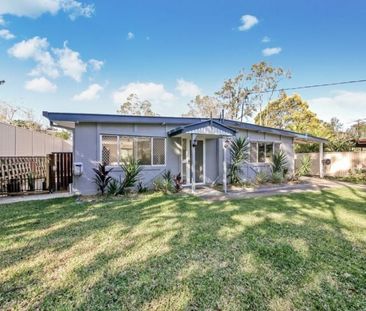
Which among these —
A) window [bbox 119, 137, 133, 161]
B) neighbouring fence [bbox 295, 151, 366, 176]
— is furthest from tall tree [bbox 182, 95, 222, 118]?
window [bbox 119, 137, 133, 161]

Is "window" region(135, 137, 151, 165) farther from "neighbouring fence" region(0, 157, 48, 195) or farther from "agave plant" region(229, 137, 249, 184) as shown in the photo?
"agave plant" region(229, 137, 249, 184)

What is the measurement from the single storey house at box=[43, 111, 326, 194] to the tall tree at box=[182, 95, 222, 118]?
21.2 m

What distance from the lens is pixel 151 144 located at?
9172 mm

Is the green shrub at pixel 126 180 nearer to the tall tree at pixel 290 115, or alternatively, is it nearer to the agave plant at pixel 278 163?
the agave plant at pixel 278 163

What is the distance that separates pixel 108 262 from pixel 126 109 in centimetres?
3459

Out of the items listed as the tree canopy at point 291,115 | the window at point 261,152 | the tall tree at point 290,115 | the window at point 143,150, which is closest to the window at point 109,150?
the window at point 143,150

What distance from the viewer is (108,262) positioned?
3.16 m

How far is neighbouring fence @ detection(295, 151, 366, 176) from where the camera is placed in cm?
1419

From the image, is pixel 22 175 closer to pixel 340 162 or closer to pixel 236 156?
pixel 236 156

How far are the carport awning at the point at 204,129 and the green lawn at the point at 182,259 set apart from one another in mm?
3358

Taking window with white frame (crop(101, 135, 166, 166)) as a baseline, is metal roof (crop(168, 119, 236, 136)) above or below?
above

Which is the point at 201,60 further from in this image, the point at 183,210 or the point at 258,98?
the point at 258,98

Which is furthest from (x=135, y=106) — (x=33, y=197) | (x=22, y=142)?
(x=33, y=197)

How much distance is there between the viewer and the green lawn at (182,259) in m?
2.38
